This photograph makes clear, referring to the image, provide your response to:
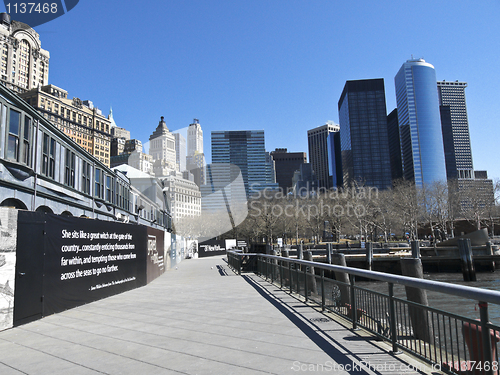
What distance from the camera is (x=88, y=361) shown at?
452cm

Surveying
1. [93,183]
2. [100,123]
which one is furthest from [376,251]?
[100,123]

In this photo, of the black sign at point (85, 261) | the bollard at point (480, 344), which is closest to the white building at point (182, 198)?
the black sign at point (85, 261)

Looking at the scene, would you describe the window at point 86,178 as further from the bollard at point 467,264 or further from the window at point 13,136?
the bollard at point 467,264

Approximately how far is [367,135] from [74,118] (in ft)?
452

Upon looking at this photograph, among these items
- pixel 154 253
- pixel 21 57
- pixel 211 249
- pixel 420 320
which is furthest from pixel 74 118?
pixel 420 320

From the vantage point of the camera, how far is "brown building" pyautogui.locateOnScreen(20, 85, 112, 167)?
118550mm

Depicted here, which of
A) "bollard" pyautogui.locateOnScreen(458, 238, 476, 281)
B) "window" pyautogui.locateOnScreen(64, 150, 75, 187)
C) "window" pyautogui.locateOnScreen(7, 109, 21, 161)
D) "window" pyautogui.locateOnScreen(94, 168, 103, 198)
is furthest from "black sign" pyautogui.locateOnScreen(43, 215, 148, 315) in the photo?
"bollard" pyautogui.locateOnScreen(458, 238, 476, 281)

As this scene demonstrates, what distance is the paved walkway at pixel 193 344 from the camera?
4.20m

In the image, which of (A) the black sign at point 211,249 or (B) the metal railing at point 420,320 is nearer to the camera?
(B) the metal railing at point 420,320

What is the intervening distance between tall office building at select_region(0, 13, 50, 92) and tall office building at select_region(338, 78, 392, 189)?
14317 centimetres

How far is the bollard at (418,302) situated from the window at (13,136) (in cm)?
1386

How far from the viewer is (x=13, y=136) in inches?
542

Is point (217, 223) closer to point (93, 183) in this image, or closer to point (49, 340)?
point (93, 183)

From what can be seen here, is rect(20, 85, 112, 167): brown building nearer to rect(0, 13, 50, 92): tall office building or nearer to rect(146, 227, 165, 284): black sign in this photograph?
rect(0, 13, 50, 92): tall office building
